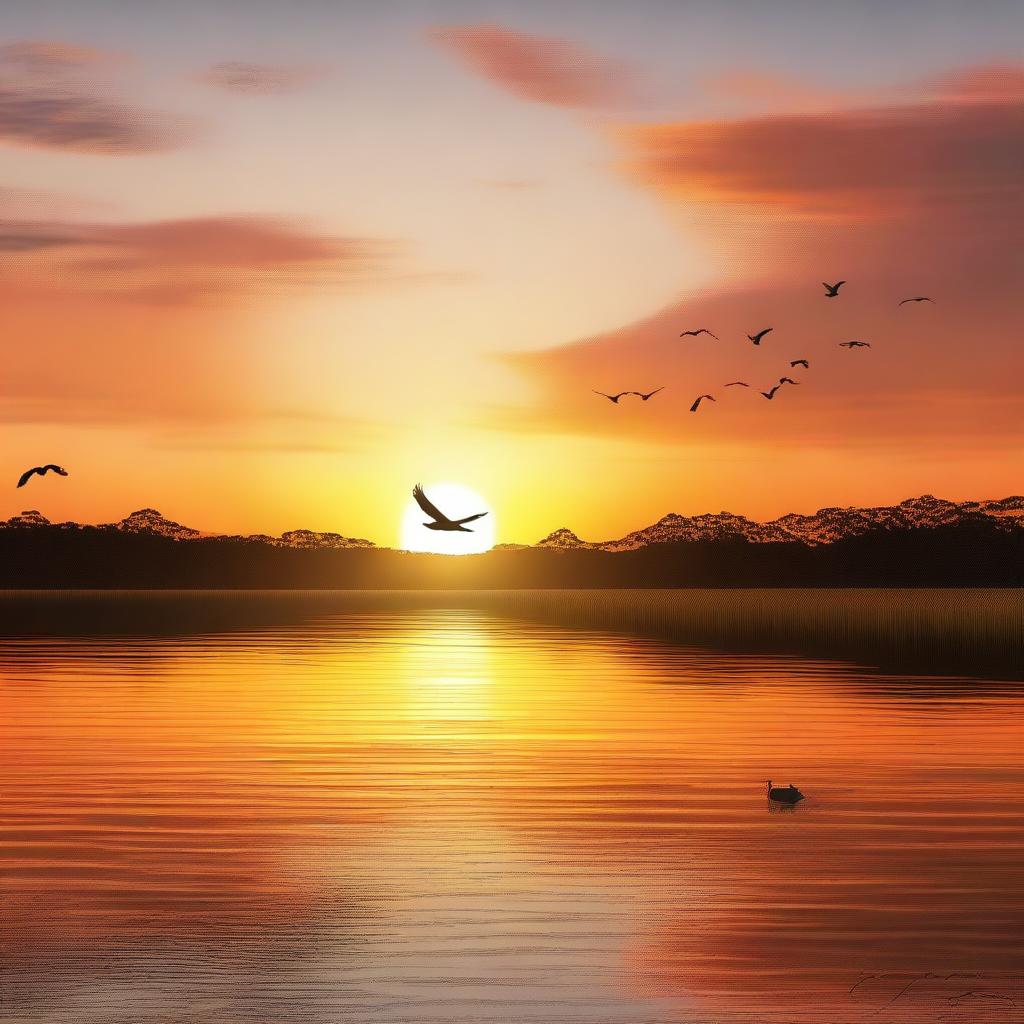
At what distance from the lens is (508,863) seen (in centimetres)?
2444

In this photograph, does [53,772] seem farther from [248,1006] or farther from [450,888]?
[248,1006]

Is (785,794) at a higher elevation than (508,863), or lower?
higher

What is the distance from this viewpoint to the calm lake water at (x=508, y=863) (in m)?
17.2

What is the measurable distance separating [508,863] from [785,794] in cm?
762

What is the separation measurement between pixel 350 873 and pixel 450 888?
6.13 feet

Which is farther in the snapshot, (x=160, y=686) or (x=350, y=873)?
(x=160, y=686)

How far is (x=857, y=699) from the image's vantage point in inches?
2210

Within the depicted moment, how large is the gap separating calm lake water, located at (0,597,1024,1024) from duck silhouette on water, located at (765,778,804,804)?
262mm

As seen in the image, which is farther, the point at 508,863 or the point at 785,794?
the point at 785,794

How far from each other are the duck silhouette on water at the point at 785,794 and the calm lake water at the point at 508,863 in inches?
10.3

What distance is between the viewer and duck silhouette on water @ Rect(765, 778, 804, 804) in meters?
30.0

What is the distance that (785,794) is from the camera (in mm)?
30047

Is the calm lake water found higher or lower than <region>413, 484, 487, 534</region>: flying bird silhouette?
lower

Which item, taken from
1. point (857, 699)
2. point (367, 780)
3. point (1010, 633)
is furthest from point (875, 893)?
point (1010, 633)
